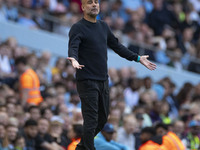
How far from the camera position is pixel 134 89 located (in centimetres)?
1380

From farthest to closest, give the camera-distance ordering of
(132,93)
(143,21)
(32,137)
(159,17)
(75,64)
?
1. (159,17)
2. (143,21)
3. (132,93)
4. (32,137)
5. (75,64)

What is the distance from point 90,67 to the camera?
22.2ft

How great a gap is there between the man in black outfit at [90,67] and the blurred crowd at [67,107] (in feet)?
4.27

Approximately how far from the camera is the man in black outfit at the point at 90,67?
670cm

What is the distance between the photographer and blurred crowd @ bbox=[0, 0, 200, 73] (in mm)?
15133

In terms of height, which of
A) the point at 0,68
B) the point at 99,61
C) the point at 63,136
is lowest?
the point at 63,136

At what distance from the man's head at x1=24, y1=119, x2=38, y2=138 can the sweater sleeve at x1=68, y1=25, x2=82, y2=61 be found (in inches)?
137

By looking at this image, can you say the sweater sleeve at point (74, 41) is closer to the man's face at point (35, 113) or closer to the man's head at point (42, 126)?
the man's head at point (42, 126)

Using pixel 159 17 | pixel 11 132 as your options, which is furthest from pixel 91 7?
pixel 159 17

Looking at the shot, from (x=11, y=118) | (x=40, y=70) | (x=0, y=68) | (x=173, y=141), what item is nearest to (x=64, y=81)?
(x=40, y=70)

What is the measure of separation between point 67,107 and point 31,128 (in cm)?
214

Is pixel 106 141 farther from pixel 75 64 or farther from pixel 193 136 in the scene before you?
pixel 193 136

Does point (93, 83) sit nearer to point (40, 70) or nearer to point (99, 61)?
point (99, 61)

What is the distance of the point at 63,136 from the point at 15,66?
130 inches
